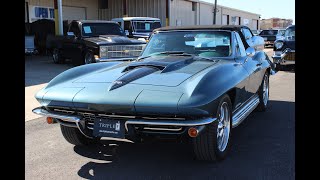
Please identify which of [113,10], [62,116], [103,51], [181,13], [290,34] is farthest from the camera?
[181,13]

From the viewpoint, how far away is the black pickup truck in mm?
12422

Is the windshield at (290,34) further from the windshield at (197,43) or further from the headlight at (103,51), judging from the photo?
the windshield at (197,43)

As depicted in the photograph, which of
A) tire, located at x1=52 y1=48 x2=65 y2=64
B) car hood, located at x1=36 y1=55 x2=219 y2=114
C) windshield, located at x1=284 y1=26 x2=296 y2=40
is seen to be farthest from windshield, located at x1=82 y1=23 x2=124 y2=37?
car hood, located at x1=36 y1=55 x2=219 y2=114

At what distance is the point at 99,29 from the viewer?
13891 mm

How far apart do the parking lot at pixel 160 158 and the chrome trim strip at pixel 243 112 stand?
31cm

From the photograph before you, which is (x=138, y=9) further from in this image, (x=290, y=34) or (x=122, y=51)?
(x=290, y=34)

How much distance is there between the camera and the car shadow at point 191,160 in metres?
3.64

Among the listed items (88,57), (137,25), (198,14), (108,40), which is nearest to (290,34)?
(108,40)

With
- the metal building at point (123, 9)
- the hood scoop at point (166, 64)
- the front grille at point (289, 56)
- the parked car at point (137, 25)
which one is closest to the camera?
the hood scoop at point (166, 64)

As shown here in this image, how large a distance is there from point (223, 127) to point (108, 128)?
1269 mm

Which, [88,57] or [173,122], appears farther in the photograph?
[88,57]

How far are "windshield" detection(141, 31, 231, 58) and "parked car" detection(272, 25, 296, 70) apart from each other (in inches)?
303

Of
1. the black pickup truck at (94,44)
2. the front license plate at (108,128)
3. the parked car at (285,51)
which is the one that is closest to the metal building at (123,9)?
the black pickup truck at (94,44)
